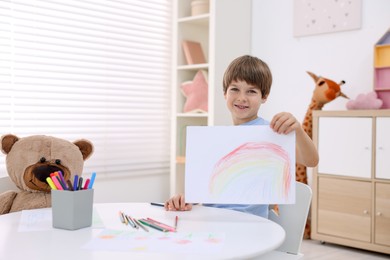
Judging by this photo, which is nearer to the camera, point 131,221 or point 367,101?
point 131,221

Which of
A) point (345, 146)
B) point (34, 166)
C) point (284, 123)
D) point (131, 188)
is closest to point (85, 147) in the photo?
Result: point (34, 166)

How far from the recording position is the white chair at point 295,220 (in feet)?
4.51

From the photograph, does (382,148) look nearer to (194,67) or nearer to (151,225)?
(194,67)

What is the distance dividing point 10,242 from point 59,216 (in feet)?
0.52

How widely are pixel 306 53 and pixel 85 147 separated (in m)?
2.04

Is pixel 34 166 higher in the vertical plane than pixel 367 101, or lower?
lower

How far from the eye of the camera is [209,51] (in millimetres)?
3357

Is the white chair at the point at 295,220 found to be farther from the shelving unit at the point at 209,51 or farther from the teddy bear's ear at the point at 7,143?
the shelving unit at the point at 209,51

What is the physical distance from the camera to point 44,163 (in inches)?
68.1

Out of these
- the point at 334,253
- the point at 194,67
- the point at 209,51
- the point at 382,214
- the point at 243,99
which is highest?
the point at 209,51

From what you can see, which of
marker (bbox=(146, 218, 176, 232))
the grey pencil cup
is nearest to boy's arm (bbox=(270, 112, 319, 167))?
marker (bbox=(146, 218, 176, 232))

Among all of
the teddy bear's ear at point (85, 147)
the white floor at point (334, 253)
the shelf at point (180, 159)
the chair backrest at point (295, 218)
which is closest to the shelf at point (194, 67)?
the shelf at point (180, 159)

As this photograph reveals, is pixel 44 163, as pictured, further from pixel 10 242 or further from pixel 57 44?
pixel 57 44

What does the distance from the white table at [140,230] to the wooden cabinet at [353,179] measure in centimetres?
176
